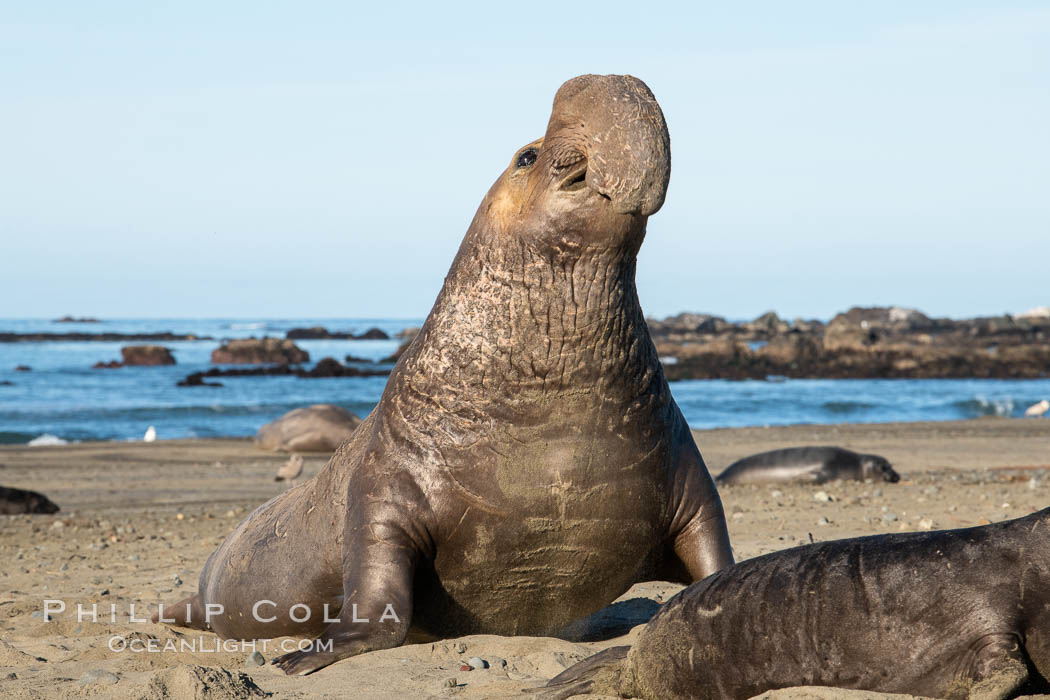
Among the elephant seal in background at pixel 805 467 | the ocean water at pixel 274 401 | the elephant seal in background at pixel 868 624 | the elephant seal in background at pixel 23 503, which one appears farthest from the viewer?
the ocean water at pixel 274 401

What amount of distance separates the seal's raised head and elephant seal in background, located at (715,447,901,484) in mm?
9640

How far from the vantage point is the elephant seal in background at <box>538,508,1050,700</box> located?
3.25m

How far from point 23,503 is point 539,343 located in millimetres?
9157

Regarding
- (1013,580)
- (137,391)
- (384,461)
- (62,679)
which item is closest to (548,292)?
(384,461)

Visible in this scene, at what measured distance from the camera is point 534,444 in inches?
175

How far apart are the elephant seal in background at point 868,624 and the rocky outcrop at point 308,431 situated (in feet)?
48.5

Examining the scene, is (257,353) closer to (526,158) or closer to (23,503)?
(23,503)

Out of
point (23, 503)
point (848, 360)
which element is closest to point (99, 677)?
point (23, 503)

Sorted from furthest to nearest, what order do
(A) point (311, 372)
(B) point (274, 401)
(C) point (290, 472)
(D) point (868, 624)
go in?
(A) point (311, 372) < (B) point (274, 401) < (C) point (290, 472) < (D) point (868, 624)

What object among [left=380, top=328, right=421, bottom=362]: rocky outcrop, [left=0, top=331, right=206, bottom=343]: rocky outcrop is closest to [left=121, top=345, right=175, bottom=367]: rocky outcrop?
[left=380, top=328, right=421, bottom=362]: rocky outcrop

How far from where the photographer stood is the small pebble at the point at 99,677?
4.21 m

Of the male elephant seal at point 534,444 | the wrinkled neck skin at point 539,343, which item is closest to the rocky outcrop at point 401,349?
the wrinkled neck skin at point 539,343

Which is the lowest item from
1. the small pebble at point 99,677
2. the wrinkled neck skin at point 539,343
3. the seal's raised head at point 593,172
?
the small pebble at point 99,677

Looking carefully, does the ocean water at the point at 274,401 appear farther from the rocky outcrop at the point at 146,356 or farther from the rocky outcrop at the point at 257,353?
the rocky outcrop at the point at 257,353
